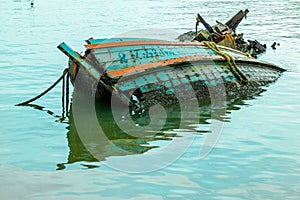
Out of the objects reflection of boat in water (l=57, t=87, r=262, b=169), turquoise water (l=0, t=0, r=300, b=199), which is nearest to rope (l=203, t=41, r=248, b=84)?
turquoise water (l=0, t=0, r=300, b=199)

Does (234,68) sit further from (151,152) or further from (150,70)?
(151,152)

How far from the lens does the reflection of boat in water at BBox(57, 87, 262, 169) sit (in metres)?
8.11

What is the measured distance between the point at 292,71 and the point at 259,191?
9.28 m

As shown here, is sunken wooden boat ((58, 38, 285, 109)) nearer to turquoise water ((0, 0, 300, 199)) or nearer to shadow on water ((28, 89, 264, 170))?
shadow on water ((28, 89, 264, 170))

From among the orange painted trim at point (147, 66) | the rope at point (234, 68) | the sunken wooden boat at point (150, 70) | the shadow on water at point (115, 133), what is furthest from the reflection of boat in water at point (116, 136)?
the rope at point (234, 68)

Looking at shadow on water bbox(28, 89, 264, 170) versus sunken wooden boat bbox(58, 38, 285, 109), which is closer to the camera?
shadow on water bbox(28, 89, 264, 170)

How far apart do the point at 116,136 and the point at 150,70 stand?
5.86ft

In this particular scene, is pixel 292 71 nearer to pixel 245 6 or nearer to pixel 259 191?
pixel 259 191

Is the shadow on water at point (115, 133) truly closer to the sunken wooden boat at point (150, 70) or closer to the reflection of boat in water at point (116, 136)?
the reflection of boat in water at point (116, 136)

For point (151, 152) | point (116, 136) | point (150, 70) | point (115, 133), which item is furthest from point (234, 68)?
point (151, 152)

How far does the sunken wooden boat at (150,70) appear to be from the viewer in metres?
9.94

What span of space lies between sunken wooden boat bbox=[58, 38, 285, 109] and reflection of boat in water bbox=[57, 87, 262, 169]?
1.27 feet

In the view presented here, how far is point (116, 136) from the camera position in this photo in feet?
30.0

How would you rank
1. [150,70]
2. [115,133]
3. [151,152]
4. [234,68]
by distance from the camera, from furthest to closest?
[234,68]
[150,70]
[115,133]
[151,152]
